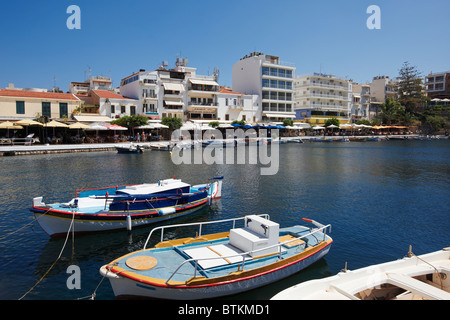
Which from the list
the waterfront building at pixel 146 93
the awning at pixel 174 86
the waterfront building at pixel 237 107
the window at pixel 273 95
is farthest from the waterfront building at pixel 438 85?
the waterfront building at pixel 146 93

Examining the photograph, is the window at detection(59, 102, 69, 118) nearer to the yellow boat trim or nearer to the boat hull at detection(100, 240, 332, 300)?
the yellow boat trim

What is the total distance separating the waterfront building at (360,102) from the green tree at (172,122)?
67726 millimetres

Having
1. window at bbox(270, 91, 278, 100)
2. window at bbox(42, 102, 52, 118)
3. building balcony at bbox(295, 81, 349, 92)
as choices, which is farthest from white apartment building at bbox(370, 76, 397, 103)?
window at bbox(42, 102, 52, 118)

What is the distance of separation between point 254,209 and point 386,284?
10773 millimetres

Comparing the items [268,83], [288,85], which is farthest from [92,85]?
[288,85]

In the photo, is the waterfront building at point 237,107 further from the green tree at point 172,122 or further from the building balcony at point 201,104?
the green tree at point 172,122

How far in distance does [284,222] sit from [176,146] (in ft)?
121

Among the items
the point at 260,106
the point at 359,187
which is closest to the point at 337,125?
the point at 260,106

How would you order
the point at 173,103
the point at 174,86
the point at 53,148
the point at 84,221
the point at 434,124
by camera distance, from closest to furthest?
the point at 84,221 < the point at 53,148 < the point at 173,103 < the point at 174,86 < the point at 434,124

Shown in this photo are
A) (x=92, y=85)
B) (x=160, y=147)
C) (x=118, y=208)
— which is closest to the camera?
(x=118, y=208)

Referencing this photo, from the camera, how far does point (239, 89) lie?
81.1m

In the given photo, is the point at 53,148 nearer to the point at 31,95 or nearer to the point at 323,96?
the point at 31,95

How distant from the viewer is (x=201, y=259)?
8031 mm

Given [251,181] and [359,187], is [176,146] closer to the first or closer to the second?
[251,181]
